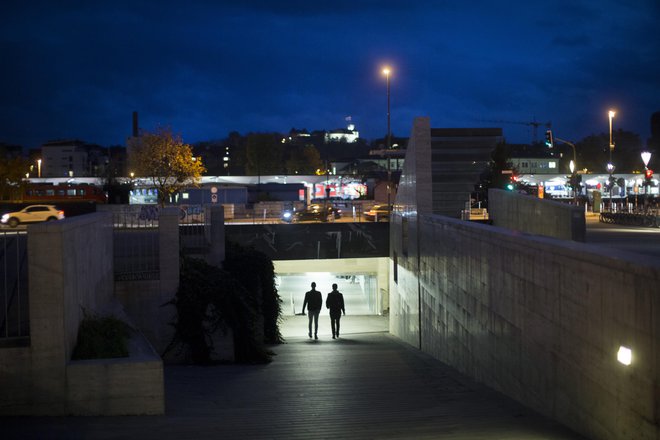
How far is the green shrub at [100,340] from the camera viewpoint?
9.36 metres

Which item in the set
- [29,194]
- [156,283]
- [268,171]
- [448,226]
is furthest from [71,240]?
[268,171]

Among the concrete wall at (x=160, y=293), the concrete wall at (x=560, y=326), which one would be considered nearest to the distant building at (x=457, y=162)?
the concrete wall at (x=560, y=326)

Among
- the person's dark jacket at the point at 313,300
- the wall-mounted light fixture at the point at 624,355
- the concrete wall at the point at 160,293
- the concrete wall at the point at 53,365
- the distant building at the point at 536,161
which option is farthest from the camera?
the distant building at the point at 536,161

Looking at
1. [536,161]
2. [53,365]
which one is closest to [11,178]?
[53,365]

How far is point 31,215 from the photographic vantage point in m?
37.8

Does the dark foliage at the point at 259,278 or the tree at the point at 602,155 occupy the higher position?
the tree at the point at 602,155

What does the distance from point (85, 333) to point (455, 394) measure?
5.51 metres

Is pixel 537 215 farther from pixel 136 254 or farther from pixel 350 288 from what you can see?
pixel 350 288

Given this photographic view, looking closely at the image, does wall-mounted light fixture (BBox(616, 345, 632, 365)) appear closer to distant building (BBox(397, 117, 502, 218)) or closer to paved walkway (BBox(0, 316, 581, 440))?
paved walkway (BBox(0, 316, 581, 440))

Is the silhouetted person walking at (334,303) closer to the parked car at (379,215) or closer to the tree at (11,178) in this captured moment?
the parked car at (379,215)

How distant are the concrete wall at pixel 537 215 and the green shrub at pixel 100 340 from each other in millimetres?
10717

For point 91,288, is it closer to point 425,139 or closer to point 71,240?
point 71,240

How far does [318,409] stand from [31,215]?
32528 mm

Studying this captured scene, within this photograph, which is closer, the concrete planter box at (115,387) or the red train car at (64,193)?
the concrete planter box at (115,387)
